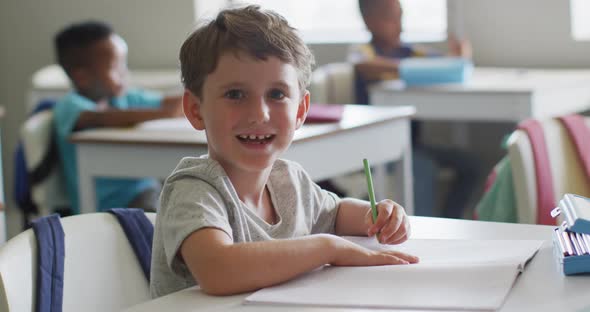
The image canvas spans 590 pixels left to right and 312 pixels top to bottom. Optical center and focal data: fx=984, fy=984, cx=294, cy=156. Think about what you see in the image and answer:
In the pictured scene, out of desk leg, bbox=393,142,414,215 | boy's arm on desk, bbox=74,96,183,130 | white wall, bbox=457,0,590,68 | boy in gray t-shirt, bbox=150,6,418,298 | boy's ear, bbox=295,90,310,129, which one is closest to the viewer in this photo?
boy in gray t-shirt, bbox=150,6,418,298

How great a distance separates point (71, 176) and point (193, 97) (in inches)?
76.5

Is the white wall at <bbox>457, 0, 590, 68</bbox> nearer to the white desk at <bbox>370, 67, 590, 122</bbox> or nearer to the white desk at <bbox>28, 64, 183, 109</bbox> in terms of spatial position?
the white desk at <bbox>370, 67, 590, 122</bbox>

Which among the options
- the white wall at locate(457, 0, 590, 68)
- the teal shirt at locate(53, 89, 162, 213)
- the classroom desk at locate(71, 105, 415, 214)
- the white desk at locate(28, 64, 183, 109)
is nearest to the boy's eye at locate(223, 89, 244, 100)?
the classroom desk at locate(71, 105, 415, 214)

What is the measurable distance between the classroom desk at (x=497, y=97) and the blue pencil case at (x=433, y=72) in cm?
4

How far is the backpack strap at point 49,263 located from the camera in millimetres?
1152

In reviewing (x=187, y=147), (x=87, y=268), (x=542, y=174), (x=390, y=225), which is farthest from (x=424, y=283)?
(x=187, y=147)

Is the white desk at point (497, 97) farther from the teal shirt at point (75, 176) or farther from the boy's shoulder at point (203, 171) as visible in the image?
the boy's shoulder at point (203, 171)

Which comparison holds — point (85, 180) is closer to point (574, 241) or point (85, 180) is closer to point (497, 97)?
point (497, 97)

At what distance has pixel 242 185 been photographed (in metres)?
1.18

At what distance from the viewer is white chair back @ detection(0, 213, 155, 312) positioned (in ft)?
3.69

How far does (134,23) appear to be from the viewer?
507 cm

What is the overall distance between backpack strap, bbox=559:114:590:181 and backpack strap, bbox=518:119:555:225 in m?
0.08

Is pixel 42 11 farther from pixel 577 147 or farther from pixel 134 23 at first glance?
pixel 577 147

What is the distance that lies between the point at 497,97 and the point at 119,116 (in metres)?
1.32
